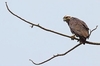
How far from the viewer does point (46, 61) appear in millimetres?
4191

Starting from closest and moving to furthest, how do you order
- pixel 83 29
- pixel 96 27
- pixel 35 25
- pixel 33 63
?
pixel 35 25 → pixel 33 63 → pixel 96 27 → pixel 83 29

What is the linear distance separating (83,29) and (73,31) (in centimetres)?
28

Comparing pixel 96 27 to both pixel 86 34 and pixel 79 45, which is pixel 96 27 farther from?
pixel 86 34

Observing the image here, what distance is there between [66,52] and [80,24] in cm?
245

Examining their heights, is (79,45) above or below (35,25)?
below

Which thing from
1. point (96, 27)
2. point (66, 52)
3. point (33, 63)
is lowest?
point (33, 63)

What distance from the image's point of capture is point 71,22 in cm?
714

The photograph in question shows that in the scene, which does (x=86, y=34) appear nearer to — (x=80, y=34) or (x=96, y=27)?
(x=80, y=34)

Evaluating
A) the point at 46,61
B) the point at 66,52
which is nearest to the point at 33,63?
the point at 46,61

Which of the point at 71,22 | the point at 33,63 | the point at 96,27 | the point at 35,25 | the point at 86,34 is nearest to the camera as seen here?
the point at 35,25

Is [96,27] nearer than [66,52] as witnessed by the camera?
No

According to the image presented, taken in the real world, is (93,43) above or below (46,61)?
above

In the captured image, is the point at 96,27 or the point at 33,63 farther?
the point at 96,27

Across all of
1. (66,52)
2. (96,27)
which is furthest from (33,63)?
(96,27)
